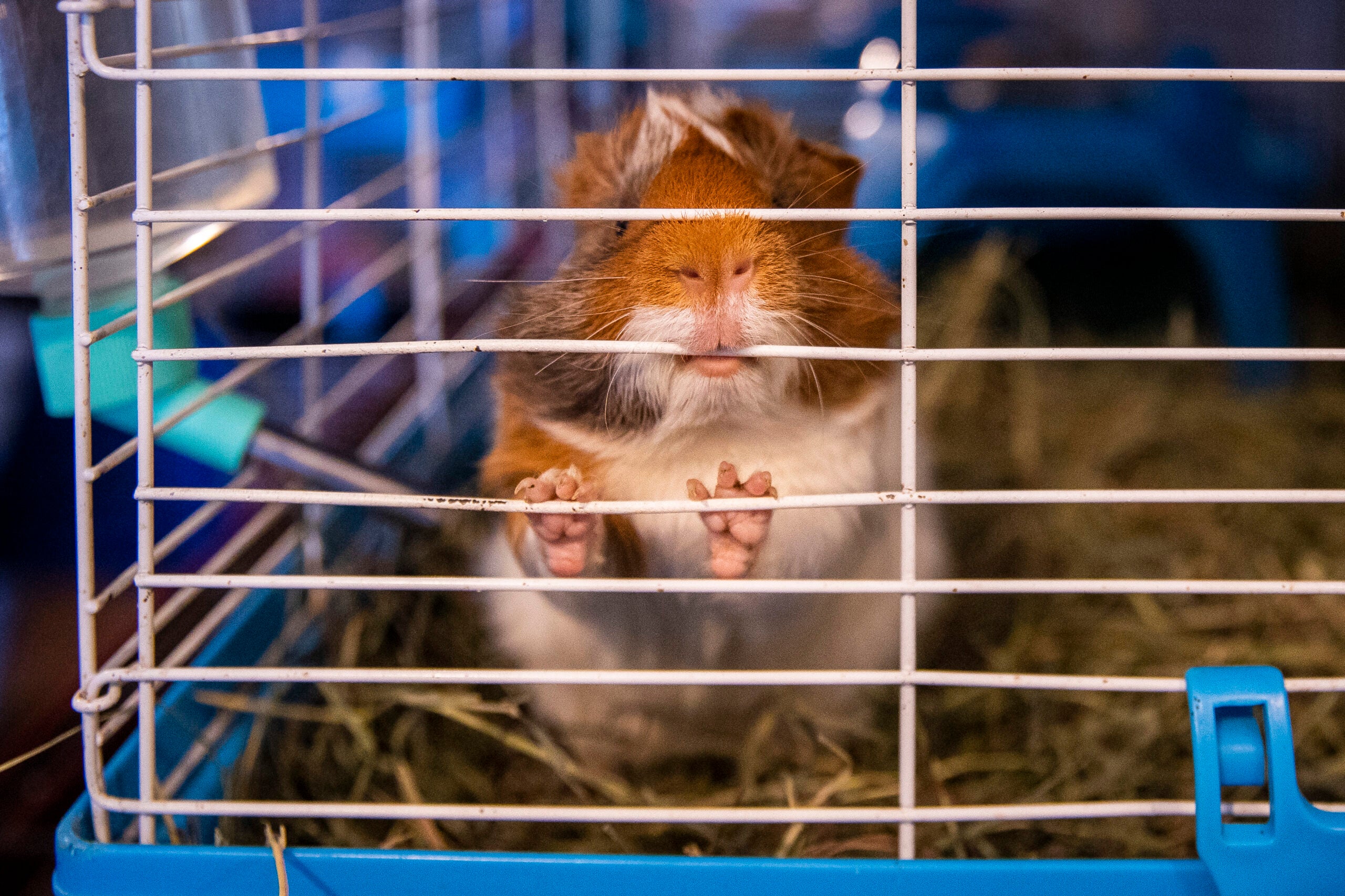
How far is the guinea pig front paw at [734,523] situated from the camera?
2.72ft

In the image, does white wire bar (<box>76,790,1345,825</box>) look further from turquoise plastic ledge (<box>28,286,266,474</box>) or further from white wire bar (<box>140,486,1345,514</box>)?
turquoise plastic ledge (<box>28,286,266,474</box>)

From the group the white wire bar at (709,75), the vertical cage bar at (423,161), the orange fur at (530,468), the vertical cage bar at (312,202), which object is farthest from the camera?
the vertical cage bar at (423,161)

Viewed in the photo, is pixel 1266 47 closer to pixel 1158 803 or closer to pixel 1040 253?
pixel 1040 253

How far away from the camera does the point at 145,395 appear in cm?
77

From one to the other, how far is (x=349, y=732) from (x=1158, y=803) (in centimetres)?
91

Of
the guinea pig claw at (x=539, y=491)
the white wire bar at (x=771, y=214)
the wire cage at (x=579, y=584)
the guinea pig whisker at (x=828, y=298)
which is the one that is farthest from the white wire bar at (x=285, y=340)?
the guinea pig whisker at (x=828, y=298)

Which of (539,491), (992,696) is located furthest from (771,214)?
(992,696)

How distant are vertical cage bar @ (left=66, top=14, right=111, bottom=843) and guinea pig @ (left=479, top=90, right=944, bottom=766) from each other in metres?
0.35

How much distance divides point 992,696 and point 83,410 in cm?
106

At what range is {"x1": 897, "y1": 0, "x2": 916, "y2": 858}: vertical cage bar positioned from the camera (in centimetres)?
72

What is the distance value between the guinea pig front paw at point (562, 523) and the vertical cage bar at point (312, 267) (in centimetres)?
66

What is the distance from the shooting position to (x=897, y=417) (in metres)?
1.14

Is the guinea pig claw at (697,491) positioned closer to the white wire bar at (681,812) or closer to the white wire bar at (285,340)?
the white wire bar at (681,812)

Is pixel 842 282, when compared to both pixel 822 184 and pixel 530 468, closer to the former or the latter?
pixel 822 184
